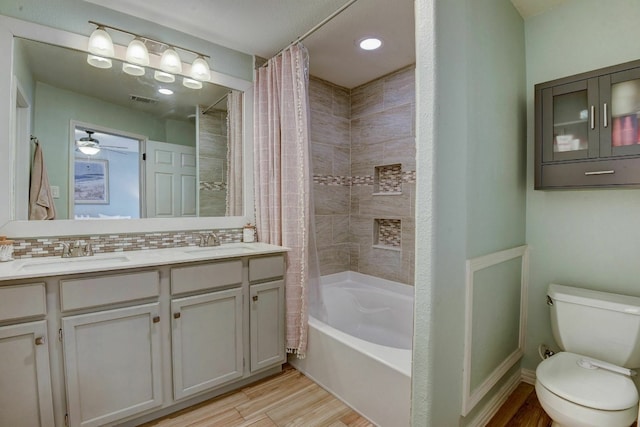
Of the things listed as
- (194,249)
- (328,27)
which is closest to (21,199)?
(194,249)

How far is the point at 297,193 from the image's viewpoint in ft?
6.99

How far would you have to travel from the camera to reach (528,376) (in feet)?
6.57

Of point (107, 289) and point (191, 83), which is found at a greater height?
point (191, 83)

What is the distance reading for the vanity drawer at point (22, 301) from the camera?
1.26 metres

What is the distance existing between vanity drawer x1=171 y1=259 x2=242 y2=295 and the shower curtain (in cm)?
63

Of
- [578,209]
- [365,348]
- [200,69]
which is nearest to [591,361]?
[578,209]

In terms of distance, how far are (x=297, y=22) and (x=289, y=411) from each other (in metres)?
2.49

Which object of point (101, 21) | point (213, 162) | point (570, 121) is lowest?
point (213, 162)

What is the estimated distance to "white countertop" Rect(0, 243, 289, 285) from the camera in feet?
4.38

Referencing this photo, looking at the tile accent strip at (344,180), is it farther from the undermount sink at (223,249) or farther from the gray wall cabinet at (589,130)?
the gray wall cabinet at (589,130)

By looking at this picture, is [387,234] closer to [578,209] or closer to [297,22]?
[578,209]

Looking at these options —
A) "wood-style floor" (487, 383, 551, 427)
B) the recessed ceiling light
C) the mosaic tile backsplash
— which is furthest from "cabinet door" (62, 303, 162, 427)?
the recessed ceiling light

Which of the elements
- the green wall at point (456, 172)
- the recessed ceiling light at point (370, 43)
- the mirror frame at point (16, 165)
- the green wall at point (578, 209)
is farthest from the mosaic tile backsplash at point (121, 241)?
the green wall at point (578, 209)

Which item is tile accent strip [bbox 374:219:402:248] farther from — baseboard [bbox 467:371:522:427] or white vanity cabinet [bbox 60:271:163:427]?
white vanity cabinet [bbox 60:271:163:427]
